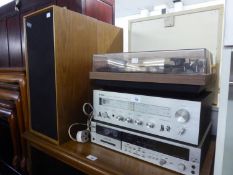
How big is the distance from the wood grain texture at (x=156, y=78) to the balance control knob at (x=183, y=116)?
3.5 inches

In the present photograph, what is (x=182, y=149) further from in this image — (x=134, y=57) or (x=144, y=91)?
(x=134, y=57)

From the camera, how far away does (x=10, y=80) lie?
980mm

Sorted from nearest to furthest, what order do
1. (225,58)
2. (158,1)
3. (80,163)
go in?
(225,58)
(80,163)
(158,1)

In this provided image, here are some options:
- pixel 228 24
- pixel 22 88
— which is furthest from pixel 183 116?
pixel 22 88

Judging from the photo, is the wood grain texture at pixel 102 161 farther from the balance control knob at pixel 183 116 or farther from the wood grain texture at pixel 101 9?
the wood grain texture at pixel 101 9

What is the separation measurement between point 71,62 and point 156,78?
1.27ft

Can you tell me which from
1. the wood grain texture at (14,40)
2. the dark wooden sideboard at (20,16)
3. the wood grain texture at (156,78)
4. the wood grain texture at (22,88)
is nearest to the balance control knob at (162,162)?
the wood grain texture at (156,78)

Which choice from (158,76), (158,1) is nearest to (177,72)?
(158,76)

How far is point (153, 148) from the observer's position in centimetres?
63

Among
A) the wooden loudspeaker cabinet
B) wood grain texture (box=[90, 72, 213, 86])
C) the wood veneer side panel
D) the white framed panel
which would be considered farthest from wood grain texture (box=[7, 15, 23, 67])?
the white framed panel

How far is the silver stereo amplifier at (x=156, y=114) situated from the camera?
56 cm

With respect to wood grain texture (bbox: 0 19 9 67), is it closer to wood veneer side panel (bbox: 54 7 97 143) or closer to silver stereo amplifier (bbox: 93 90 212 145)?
wood veneer side panel (bbox: 54 7 97 143)

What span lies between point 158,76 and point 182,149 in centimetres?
24

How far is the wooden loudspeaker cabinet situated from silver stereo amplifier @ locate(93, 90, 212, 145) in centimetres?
13
